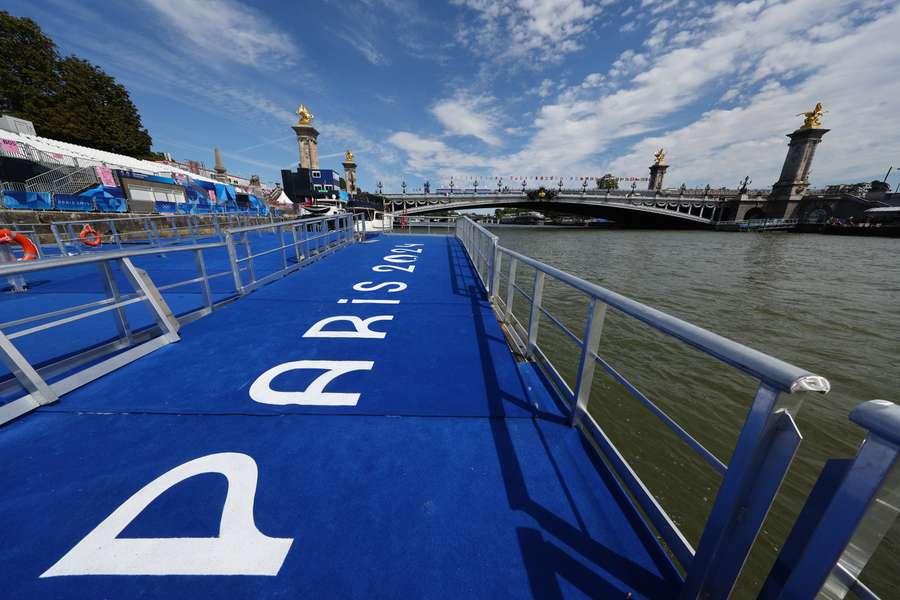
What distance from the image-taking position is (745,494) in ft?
4.11

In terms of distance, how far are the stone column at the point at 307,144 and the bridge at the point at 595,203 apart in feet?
61.1

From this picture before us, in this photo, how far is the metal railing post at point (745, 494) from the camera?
113cm

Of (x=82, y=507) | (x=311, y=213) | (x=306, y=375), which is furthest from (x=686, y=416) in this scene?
(x=311, y=213)

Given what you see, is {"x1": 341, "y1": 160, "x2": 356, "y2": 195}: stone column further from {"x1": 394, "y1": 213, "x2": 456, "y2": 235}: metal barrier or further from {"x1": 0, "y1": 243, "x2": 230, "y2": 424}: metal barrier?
{"x1": 0, "y1": 243, "x2": 230, "y2": 424}: metal barrier

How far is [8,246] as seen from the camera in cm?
598

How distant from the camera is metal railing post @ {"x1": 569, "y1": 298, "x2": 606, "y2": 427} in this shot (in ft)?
7.86

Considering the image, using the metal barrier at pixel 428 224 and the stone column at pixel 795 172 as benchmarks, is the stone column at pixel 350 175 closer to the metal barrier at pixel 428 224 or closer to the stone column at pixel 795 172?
the metal barrier at pixel 428 224

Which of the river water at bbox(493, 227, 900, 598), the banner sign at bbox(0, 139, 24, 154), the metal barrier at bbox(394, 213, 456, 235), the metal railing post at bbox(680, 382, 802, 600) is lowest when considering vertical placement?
the river water at bbox(493, 227, 900, 598)

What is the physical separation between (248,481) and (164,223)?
23.7 m

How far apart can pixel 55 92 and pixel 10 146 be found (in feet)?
83.5

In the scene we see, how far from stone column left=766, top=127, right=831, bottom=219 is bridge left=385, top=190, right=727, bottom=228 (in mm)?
7186

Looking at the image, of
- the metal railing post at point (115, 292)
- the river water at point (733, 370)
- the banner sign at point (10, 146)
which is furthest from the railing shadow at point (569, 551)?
the banner sign at point (10, 146)

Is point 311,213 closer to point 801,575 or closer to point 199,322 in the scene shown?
point 199,322

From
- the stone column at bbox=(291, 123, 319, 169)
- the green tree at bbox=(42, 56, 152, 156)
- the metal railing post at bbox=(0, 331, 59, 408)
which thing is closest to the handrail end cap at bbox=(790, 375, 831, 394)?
the metal railing post at bbox=(0, 331, 59, 408)
